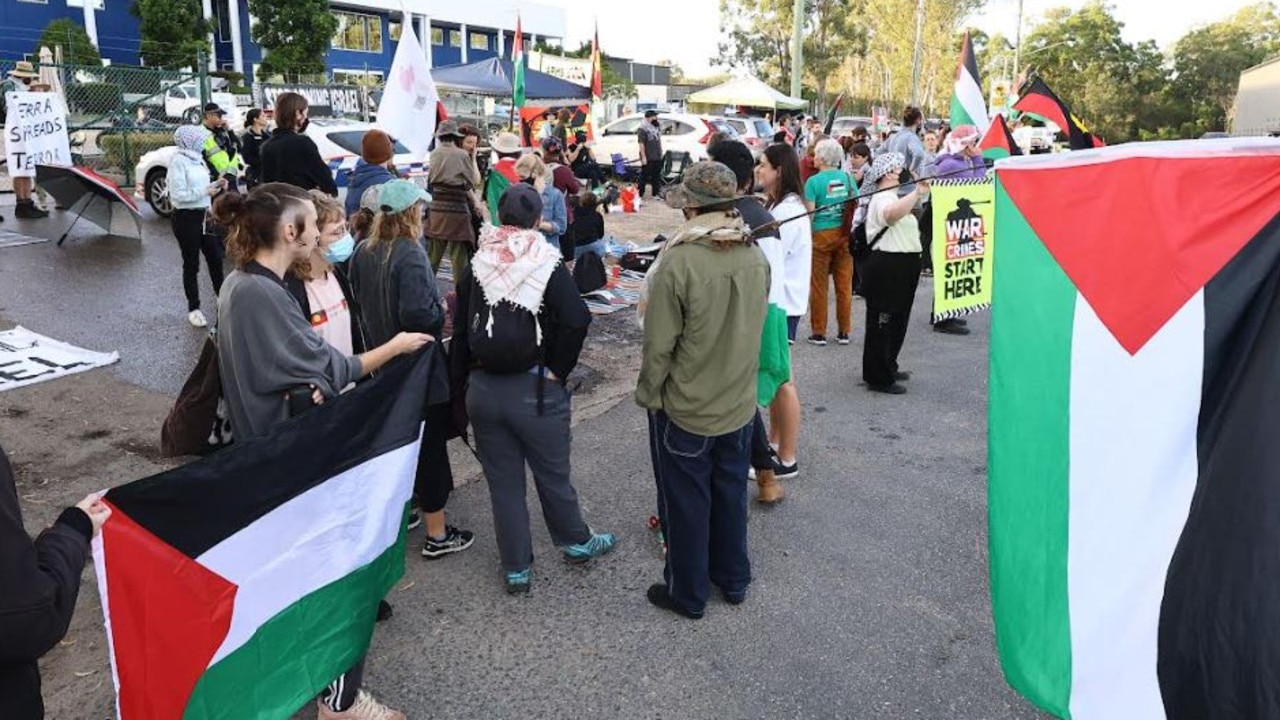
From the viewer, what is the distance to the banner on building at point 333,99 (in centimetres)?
2081

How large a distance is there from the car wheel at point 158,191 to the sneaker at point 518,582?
10983mm

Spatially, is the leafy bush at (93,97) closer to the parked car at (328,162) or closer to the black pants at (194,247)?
the parked car at (328,162)

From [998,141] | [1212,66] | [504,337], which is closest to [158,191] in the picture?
[998,141]

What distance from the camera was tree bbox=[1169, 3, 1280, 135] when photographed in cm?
5053

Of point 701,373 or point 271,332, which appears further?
point 701,373

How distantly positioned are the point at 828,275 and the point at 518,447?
4.49 m

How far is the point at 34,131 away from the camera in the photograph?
1066 centimetres

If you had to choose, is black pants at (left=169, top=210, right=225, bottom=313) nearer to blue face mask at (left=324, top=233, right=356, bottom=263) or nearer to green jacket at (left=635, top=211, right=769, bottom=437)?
blue face mask at (left=324, top=233, right=356, bottom=263)

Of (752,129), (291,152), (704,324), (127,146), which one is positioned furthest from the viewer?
(752,129)

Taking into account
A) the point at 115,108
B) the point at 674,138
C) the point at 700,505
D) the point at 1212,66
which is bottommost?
the point at 700,505

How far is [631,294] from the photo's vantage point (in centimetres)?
957

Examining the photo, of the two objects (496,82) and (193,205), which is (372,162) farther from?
(496,82)

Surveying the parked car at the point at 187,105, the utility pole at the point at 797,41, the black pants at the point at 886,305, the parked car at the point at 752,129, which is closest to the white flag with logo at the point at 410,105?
the black pants at the point at 886,305

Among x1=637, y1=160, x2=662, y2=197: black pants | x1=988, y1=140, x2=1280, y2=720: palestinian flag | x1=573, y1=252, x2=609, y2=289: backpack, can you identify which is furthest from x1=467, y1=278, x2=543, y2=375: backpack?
x1=637, y1=160, x2=662, y2=197: black pants
